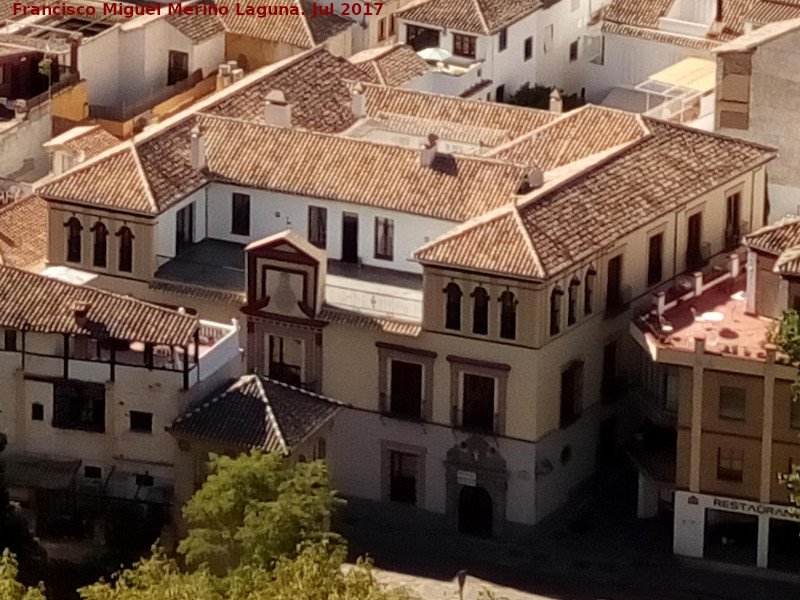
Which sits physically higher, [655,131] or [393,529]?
[655,131]

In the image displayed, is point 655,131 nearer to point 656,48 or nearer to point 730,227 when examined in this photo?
point 730,227

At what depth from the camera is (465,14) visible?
14912 cm

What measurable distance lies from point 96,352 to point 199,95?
25.2 meters

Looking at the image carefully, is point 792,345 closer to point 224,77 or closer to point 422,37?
point 224,77

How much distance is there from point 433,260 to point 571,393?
7.12 meters

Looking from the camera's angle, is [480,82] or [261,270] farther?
[480,82]

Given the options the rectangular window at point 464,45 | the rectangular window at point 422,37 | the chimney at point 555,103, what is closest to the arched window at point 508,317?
the chimney at point 555,103

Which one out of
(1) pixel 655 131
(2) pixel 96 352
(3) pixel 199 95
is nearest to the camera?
(2) pixel 96 352

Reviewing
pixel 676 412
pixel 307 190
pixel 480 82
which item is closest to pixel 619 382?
pixel 676 412

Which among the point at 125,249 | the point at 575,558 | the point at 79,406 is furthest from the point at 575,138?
the point at 79,406

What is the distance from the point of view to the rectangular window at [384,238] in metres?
128

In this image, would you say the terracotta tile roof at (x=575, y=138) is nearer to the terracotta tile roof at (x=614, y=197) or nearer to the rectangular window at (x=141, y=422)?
the terracotta tile roof at (x=614, y=197)

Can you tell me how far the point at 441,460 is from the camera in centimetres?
12588

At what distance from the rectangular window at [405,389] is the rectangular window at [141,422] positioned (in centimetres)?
831
